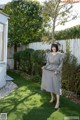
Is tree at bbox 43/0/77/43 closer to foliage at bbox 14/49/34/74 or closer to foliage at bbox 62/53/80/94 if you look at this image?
foliage at bbox 62/53/80/94

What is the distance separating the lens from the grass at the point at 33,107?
7.61m

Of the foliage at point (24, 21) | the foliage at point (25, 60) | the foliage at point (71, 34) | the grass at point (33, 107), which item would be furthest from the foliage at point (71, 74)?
the foliage at point (24, 21)

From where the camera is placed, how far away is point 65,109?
8289mm

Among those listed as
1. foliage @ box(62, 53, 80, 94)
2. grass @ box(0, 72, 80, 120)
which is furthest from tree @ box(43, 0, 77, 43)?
grass @ box(0, 72, 80, 120)

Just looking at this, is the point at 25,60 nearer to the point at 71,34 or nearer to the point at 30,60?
the point at 30,60

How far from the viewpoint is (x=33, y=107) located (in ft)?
27.8

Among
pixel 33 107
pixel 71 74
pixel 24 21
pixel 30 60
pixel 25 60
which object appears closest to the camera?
pixel 33 107

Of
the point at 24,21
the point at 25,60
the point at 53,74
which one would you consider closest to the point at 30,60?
the point at 25,60

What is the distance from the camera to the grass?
7.61 m

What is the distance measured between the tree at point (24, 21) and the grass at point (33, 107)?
907 centimetres

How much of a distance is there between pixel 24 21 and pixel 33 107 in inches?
456

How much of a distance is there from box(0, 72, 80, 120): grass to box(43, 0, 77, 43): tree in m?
3.53

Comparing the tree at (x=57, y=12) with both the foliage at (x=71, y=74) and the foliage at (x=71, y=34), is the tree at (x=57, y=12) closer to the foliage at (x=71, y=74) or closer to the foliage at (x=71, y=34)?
the foliage at (x=71, y=34)

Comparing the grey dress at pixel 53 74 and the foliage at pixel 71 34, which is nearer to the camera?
the grey dress at pixel 53 74
